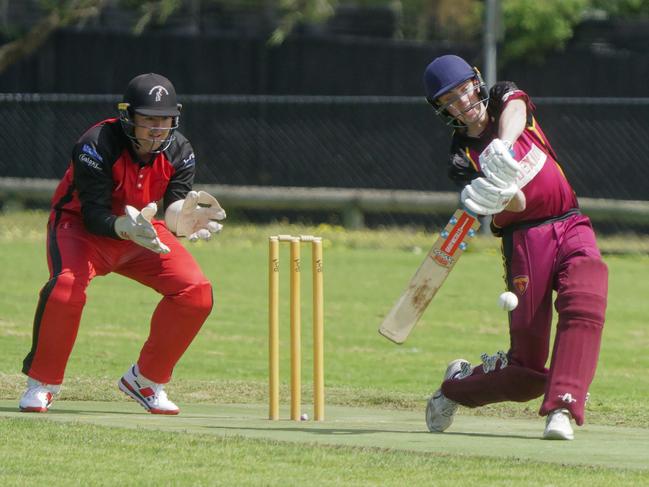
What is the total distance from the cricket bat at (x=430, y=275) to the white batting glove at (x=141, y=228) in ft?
3.96

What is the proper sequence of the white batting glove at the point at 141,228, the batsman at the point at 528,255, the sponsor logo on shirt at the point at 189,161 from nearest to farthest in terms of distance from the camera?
the batsman at the point at 528,255, the white batting glove at the point at 141,228, the sponsor logo on shirt at the point at 189,161

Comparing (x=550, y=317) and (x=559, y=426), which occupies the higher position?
(x=550, y=317)

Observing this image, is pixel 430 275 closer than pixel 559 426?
→ No

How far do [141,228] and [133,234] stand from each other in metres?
0.06

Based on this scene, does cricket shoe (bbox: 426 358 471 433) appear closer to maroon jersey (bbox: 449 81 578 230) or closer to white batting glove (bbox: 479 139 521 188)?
maroon jersey (bbox: 449 81 578 230)

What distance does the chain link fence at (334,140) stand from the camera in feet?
58.1

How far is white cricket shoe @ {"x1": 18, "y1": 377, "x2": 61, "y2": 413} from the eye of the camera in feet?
24.9

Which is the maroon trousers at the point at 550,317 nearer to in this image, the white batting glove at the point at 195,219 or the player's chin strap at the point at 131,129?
the white batting glove at the point at 195,219

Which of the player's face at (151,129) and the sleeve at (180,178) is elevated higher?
the player's face at (151,129)

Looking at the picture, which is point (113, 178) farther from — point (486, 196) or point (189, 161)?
point (486, 196)

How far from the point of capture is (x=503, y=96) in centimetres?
692

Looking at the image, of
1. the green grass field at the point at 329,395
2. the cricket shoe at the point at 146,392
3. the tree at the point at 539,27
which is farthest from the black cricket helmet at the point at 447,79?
the tree at the point at 539,27

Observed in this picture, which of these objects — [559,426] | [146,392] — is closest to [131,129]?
[146,392]

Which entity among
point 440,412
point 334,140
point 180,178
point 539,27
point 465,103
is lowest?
point 334,140
